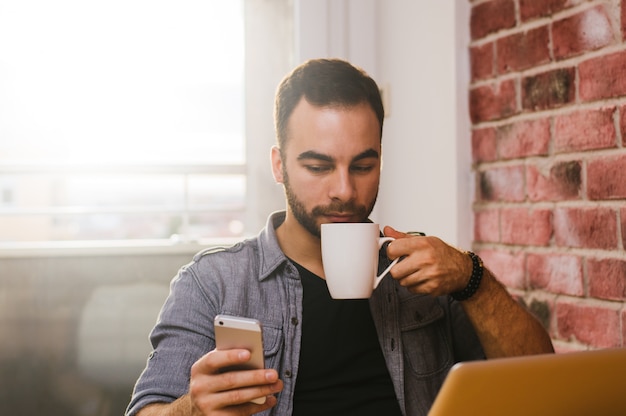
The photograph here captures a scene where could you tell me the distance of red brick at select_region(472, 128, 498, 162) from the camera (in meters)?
1.60

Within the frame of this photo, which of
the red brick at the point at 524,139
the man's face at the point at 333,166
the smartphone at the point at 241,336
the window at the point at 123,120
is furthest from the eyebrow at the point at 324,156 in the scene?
the window at the point at 123,120

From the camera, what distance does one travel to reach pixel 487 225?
64.1 inches

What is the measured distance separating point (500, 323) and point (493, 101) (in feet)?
2.07

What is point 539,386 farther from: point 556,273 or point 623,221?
point 556,273

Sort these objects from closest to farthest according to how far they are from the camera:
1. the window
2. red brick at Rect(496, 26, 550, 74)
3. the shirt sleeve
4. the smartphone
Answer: the smartphone < the shirt sleeve < red brick at Rect(496, 26, 550, 74) < the window

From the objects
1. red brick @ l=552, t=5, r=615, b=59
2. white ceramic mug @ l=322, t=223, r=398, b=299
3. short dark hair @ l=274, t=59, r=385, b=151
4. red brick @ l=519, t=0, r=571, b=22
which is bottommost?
white ceramic mug @ l=322, t=223, r=398, b=299

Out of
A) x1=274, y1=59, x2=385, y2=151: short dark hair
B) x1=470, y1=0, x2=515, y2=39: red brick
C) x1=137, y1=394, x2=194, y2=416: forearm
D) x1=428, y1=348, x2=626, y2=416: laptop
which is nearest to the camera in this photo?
x1=428, y1=348, x2=626, y2=416: laptop

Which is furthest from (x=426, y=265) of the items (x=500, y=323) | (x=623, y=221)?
(x=623, y=221)

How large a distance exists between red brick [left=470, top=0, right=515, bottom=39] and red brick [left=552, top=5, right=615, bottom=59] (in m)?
0.15

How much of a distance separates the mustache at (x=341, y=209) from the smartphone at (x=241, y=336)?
458 mm

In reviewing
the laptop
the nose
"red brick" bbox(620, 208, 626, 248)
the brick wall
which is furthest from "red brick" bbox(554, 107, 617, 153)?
the laptop

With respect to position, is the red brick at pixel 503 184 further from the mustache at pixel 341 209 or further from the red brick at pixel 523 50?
the mustache at pixel 341 209

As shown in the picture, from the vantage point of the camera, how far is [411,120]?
6.28ft

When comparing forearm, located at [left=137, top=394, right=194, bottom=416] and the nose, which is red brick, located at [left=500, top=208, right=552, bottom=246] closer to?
the nose
